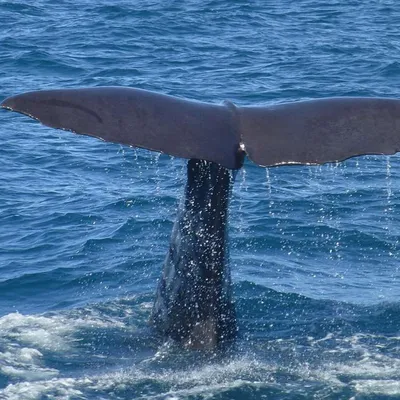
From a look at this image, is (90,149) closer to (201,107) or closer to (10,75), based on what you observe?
(10,75)

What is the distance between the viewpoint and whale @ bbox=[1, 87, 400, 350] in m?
6.38

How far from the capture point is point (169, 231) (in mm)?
11992

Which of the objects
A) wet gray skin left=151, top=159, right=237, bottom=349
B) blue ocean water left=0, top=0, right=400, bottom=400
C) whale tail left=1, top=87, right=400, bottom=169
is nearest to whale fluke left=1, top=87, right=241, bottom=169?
whale tail left=1, top=87, right=400, bottom=169

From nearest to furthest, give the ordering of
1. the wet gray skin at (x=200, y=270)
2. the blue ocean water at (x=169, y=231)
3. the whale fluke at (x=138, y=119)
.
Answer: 1. the whale fluke at (x=138, y=119)
2. the wet gray skin at (x=200, y=270)
3. the blue ocean water at (x=169, y=231)

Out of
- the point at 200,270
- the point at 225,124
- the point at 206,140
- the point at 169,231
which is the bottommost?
the point at 169,231

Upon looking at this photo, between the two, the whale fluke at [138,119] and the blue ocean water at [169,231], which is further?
the blue ocean water at [169,231]

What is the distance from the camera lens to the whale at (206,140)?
6375 millimetres

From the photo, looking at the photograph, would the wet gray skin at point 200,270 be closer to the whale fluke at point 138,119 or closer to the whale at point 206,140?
the whale at point 206,140

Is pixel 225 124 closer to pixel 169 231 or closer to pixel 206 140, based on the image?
pixel 206 140

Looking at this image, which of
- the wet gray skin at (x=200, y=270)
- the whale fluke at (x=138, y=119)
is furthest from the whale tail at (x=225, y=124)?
the wet gray skin at (x=200, y=270)

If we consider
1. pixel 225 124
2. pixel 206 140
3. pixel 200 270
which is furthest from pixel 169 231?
pixel 206 140

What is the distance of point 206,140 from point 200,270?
121 centimetres

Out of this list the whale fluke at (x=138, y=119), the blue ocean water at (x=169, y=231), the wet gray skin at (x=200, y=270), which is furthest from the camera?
the blue ocean water at (x=169, y=231)

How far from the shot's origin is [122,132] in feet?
20.9
